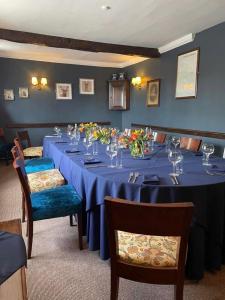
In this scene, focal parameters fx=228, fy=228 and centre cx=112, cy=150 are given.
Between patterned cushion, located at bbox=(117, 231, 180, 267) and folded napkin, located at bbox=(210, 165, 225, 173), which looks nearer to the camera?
patterned cushion, located at bbox=(117, 231, 180, 267)

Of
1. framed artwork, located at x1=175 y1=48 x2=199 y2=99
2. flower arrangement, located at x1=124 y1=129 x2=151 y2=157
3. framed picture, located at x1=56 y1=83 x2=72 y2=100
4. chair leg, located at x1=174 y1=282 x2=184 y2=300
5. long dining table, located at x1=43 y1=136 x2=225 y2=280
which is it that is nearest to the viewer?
chair leg, located at x1=174 y1=282 x2=184 y2=300

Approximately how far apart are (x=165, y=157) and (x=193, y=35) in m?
2.84

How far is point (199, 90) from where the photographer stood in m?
4.12

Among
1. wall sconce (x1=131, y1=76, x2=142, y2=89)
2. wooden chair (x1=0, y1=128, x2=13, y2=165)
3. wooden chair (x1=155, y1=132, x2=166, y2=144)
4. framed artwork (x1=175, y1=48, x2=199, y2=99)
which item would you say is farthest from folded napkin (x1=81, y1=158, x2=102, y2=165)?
wall sconce (x1=131, y1=76, x2=142, y2=89)

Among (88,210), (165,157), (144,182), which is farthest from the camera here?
(165,157)

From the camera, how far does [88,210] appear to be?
1.94m

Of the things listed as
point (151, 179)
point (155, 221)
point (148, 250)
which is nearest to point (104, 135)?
point (151, 179)

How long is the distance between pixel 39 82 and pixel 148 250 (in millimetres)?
5518

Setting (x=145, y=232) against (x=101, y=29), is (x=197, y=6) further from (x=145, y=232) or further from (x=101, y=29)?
(x=145, y=232)

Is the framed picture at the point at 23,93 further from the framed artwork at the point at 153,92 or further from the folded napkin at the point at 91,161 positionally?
the folded napkin at the point at 91,161

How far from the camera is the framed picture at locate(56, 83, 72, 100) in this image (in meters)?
6.19

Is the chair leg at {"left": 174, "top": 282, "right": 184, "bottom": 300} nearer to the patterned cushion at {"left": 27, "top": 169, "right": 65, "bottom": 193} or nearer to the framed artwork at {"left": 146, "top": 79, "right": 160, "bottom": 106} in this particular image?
the patterned cushion at {"left": 27, "top": 169, "right": 65, "bottom": 193}

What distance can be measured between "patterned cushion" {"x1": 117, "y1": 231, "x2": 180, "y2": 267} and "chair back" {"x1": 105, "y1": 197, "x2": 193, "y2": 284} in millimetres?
43

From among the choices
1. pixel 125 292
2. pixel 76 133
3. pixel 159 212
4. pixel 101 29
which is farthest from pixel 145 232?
pixel 101 29
